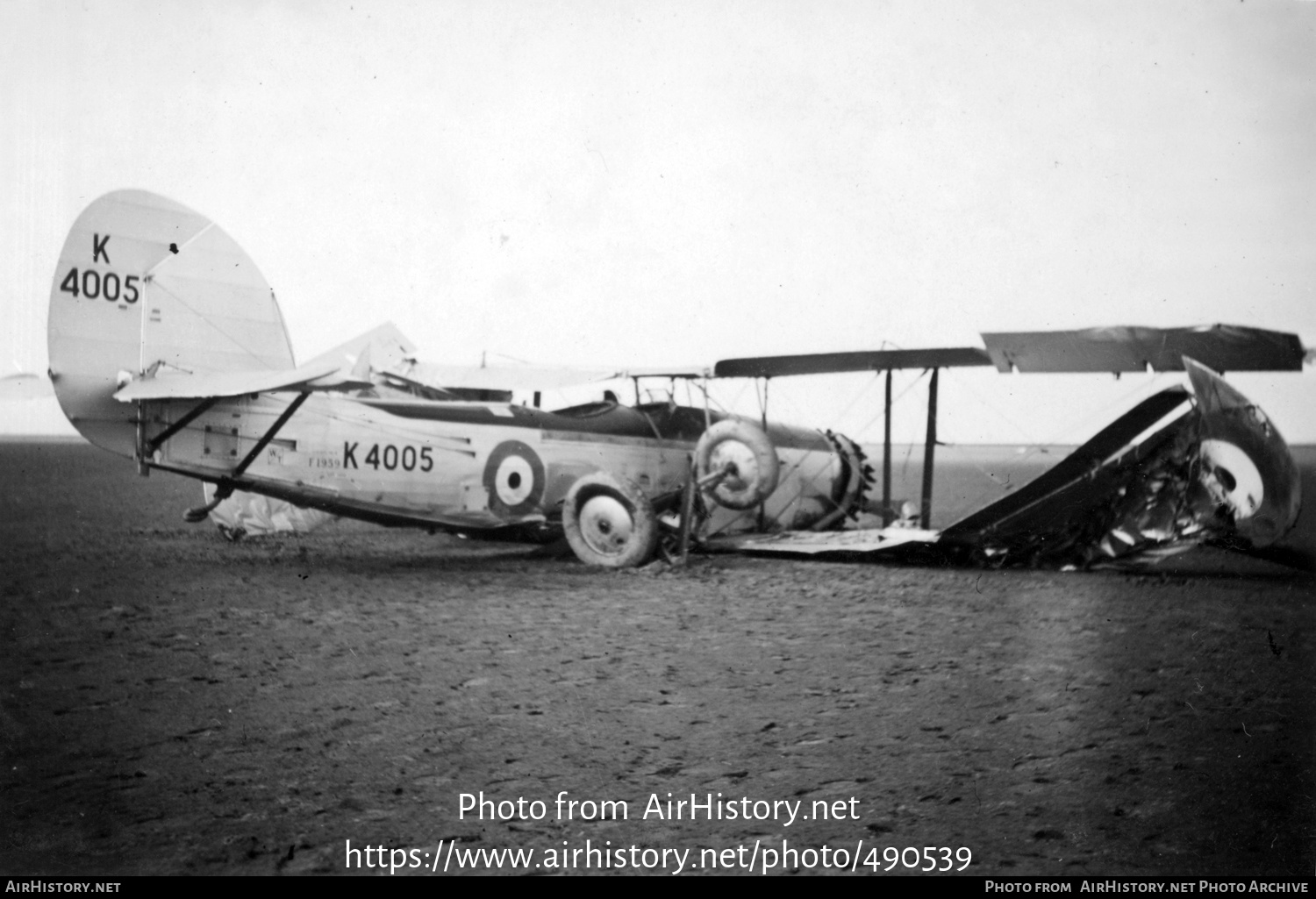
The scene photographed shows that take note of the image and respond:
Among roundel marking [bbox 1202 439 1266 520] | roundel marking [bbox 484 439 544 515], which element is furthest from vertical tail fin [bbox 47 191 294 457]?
roundel marking [bbox 1202 439 1266 520]

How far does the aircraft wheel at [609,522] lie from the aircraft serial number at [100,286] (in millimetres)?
3965

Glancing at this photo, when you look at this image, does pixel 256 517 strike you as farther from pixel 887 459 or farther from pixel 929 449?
pixel 929 449

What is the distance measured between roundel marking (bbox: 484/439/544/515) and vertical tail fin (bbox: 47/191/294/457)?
7.61 feet

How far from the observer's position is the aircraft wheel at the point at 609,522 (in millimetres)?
7398

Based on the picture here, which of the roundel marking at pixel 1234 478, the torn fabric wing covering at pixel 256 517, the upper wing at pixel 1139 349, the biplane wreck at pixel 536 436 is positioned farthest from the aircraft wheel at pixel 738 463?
the torn fabric wing covering at pixel 256 517

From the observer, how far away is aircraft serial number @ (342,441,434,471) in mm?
7023

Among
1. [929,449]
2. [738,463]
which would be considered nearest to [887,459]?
[929,449]

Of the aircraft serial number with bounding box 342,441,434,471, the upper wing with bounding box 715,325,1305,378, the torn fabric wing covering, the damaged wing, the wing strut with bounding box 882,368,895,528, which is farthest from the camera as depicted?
the torn fabric wing covering

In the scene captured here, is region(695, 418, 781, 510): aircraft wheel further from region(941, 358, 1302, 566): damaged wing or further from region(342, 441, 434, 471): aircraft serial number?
region(342, 441, 434, 471): aircraft serial number

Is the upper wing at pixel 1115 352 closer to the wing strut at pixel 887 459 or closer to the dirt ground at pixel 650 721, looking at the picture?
the wing strut at pixel 887 459

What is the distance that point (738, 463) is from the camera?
8.07 m

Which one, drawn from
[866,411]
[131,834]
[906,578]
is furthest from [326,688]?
[866,411]

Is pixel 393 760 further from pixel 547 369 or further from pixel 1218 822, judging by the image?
pixel 547 369

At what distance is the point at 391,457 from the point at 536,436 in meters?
1.59
